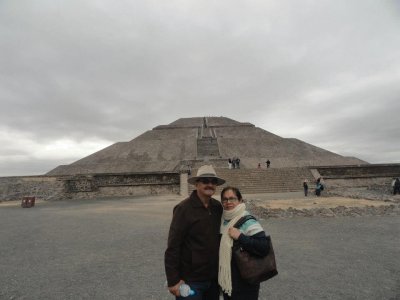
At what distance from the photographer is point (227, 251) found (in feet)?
7.17

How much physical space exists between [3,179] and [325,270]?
76.5ft

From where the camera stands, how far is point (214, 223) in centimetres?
232

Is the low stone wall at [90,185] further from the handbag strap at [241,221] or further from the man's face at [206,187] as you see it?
the handbag strap at [241,221]

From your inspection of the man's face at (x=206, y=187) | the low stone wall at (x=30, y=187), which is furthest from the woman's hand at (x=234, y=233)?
the low stone wall at (x=30, y=187)

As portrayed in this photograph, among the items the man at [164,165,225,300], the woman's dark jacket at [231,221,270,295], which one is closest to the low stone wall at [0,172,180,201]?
the man at [164,165,225,300]

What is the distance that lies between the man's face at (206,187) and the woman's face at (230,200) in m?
0.11

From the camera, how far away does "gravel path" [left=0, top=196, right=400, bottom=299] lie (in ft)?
13.2

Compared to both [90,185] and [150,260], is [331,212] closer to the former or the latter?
[150,260]

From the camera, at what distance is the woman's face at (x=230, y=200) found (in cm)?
231

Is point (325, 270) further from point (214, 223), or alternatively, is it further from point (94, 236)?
point (94, 236)

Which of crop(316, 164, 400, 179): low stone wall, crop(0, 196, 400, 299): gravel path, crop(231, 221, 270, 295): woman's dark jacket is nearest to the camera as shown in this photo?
crop(231, 221, 270, 295): woman's dark jacket

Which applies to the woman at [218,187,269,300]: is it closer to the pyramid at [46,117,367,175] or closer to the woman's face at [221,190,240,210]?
the woman's face at [221,190,240,210]

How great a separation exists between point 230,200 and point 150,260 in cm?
370

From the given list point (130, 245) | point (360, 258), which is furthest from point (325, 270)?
point (130, 245)
